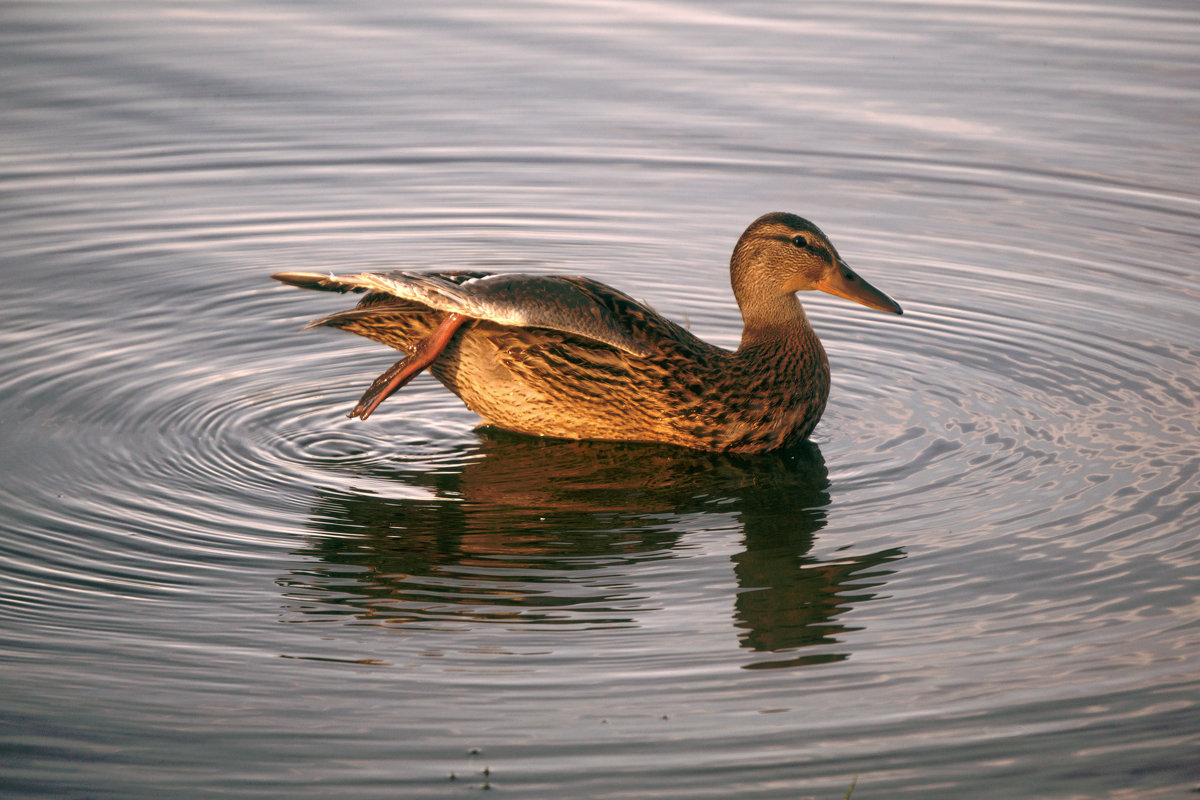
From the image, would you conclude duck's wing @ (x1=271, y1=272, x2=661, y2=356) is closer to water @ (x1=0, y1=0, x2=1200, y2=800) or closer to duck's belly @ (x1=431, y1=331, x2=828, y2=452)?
duck's belly @ (x1=431, y1=331, x2=828, y2=452)

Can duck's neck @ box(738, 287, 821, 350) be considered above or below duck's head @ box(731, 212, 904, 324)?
below

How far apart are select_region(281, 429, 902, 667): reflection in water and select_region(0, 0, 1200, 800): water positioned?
0.08ft

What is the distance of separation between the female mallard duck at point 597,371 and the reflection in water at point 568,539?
0.13 metres

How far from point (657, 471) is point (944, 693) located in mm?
2338

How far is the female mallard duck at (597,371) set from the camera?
7.08 metres

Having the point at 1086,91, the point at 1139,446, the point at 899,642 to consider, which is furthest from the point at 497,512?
the point at 1086,91

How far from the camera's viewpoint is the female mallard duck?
279 inches

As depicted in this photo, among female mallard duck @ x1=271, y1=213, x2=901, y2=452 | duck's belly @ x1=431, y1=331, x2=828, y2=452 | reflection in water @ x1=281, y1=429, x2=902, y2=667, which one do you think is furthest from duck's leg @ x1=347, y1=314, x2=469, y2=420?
reflection in water @ x1=281, y1=429, x2=902, y2=667

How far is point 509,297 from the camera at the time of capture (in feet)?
22.3

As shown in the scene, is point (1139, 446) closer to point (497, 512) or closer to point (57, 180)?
point (497, 512)

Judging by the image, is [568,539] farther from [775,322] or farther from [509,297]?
[775,322]

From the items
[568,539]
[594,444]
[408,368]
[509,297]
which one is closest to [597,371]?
[594,444]

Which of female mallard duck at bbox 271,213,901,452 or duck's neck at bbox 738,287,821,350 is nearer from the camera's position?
female mallard duck at bbox 271,213,901,452

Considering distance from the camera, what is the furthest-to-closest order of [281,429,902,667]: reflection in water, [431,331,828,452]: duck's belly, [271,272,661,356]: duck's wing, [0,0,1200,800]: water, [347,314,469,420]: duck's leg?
[431,331,828,452]: duck's belly < [347,314,469,420]: duck's leg < [271,272,661,356]: duck's wing < [281,429,902,667]: reflection in water < [0,0,1200,800]: water
